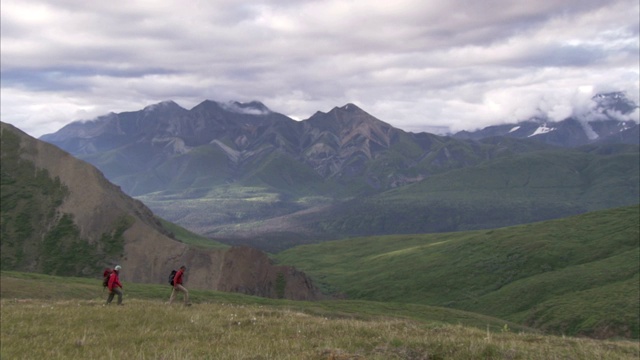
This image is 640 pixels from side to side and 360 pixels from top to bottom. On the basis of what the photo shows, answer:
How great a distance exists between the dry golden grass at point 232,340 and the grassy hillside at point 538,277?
9365cm

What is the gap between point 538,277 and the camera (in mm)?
142250

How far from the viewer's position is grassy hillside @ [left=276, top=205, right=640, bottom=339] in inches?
4232

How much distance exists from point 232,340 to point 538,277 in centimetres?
14182

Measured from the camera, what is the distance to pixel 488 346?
16.7 meters

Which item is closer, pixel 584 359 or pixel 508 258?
pixel 584 359

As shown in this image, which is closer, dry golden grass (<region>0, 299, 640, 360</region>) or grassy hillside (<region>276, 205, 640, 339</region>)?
dry golden grass (<region>0, 299, 640, 360</region>)

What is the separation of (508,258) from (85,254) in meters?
128

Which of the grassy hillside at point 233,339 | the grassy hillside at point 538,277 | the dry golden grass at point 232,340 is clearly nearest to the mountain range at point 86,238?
the grassy hillside at point 538,277

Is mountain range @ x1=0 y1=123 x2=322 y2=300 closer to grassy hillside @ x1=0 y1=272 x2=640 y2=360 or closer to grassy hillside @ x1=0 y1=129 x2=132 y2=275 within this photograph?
grassy hillside @ x1=0 y1=129 x2=132 y2=275

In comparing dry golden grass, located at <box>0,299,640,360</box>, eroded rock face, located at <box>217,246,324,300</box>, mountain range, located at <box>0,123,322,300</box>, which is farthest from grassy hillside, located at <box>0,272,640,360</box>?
eroded rock face, located at <box>217,246,324,300</box>

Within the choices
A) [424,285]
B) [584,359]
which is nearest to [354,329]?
[584,359]

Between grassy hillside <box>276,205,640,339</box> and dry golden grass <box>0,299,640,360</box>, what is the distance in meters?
93.6

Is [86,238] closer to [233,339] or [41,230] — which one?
[41,230]

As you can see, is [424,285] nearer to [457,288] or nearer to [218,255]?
[457,288]
